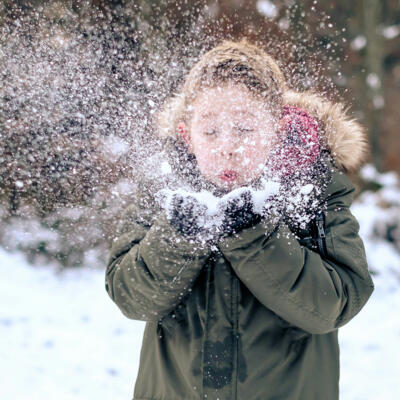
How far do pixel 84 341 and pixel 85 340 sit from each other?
0.06 ft

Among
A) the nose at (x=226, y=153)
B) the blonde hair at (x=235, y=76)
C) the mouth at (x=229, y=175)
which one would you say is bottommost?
the mouth at (x=229, y=175)

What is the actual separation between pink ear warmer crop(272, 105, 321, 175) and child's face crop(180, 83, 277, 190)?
0.09 metres

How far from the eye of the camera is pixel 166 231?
1158mm

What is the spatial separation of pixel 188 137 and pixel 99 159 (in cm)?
96

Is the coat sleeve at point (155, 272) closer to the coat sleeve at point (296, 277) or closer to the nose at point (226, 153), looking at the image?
the coat sleeve at point (296, 277)

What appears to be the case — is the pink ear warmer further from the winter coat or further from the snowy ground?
the snowy ground

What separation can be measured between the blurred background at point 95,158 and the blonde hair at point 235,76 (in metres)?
0.24

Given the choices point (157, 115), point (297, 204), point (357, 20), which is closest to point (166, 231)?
point (297, 204)

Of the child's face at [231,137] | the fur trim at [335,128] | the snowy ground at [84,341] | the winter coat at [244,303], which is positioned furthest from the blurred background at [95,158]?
the winter coat at [244,303]

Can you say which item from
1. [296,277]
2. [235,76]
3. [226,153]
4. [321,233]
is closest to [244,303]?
[296,277]

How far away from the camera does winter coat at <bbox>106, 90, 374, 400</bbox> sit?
119 cm

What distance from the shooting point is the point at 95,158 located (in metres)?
2.27

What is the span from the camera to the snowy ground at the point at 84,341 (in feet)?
8.68

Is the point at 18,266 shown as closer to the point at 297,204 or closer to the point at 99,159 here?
the point at 99,159
